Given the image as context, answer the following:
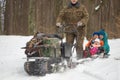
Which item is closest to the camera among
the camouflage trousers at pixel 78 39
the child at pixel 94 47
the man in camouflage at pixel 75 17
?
the man in camouflage at pixel 75 17

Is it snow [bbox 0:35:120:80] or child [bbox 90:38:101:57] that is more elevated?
child [bbox 90:38:101:57]

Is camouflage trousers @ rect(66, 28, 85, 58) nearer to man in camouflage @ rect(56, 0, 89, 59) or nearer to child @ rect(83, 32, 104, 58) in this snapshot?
man in camouflage @ rect(56, 0, 89, 59)

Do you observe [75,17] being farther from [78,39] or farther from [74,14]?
[78,39]

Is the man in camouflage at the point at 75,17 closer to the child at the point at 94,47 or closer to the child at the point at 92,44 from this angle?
the child at the point at 92,44

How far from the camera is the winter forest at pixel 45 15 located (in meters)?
16.9

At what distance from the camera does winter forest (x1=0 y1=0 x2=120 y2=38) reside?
16922mm

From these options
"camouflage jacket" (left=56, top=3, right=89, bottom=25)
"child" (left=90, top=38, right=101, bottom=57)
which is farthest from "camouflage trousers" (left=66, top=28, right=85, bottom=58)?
"child" (left=90, top=38, right=101, bottom=57)

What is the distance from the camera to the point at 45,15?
56.1 feet

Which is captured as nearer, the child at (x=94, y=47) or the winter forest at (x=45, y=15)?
the child at (x=94, y=47)

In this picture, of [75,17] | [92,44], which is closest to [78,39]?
[75,17]

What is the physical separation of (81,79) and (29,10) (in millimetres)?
9531

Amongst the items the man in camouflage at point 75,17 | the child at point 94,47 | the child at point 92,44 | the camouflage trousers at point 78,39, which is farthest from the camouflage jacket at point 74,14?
the child at point 94,47

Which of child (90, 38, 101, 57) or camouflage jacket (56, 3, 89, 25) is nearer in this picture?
camouflage jacket (56, 3, 89, 25)

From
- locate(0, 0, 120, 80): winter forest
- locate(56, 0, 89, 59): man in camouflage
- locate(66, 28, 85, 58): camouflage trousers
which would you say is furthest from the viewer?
locate(66, 28, 85, 58): camouflage trousers
